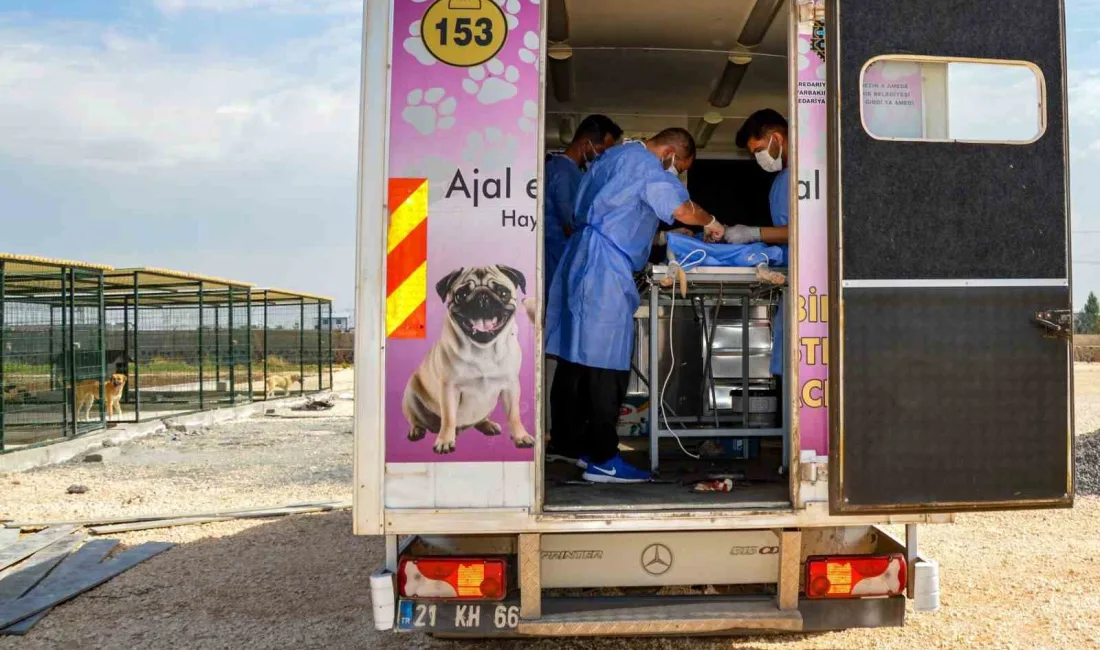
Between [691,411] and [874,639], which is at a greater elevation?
[691,411]

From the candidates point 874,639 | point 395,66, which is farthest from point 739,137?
point 874,639

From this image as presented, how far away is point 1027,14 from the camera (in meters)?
3.37

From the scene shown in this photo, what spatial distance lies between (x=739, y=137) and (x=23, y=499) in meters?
7.46

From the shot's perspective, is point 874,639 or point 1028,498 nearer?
point 1028,498

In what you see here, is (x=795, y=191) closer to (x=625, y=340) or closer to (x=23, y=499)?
(x=625, y=340)

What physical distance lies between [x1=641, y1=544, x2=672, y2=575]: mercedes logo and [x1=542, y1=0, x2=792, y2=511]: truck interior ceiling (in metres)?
0.21

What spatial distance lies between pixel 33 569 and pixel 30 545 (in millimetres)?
735

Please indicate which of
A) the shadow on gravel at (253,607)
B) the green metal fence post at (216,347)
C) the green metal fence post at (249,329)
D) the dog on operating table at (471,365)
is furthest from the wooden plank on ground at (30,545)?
the green metal fence post at (249,329)

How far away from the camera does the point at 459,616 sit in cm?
346

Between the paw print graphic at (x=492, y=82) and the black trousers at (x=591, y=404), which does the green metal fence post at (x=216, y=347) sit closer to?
the black trousers at (x=591, y=404)

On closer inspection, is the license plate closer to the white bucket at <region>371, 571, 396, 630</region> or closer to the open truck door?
the white bucket at <region>371, 571, 396, 630</region>

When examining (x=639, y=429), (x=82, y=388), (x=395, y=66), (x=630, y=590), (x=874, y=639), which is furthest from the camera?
(x=82, y=388)

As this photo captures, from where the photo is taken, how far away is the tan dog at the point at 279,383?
19734mm

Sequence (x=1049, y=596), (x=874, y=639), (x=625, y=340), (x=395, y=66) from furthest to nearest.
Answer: (x=1049, y=596)
(x=874, y=639)
(x=625, y=340)
(x=395, y=66)
